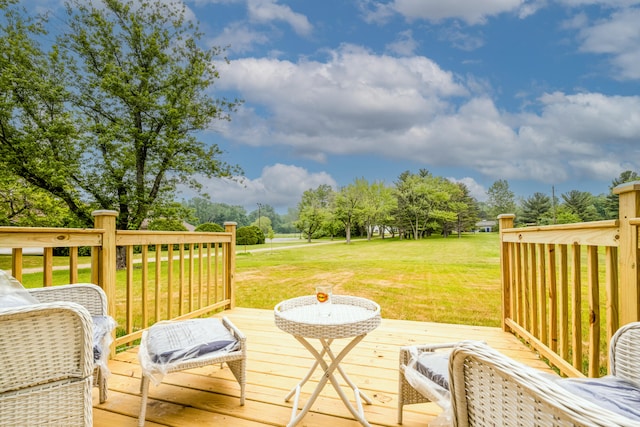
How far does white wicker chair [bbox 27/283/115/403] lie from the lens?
1.87 metres

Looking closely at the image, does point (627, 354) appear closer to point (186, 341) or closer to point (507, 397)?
point (507, 397)

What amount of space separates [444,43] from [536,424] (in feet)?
59.6

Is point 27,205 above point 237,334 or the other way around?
above

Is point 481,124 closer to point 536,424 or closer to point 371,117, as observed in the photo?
point 371,117

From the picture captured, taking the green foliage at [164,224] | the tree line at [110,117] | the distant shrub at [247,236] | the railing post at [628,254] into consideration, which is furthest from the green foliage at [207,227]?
the railing post at [628,254]

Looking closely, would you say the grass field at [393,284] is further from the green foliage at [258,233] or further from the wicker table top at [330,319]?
the green foliage at [258,233]

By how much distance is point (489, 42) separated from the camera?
620 inches

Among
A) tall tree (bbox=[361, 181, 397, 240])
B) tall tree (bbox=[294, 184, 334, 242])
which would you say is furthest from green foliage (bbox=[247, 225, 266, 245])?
tall tree (bbox=[361, 181, 397, 240])

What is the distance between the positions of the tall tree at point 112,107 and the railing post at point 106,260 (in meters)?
8.94

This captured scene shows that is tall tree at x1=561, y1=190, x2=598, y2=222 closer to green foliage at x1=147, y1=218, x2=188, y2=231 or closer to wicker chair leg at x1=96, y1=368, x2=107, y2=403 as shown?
wicker chair leg at x1=96, y1=368, x2=107, y2=403

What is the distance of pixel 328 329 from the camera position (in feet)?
5.38

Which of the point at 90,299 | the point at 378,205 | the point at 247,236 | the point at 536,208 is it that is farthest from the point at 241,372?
the point at 378,205

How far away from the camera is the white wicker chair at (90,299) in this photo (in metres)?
1.87

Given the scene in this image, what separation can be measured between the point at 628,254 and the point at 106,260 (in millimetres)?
3165
